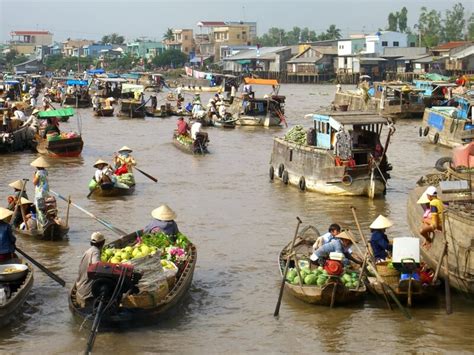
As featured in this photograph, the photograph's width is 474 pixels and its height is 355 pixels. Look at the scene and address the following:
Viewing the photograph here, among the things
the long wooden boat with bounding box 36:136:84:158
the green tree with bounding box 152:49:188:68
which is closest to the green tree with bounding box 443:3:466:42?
the green tree with bounding box 152:49:188:68

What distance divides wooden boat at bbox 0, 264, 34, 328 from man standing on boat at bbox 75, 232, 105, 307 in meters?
0.73

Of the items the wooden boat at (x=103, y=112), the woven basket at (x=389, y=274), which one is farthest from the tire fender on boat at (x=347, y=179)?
the wooden boat at (x=103, y=112)

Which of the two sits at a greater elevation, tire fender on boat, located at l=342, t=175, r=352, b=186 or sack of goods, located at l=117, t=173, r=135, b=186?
tire fender on boat, located at l=342, t=175, r=352, b=186

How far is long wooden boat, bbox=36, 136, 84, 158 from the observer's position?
25.4 meters

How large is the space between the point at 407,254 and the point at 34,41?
166 metres

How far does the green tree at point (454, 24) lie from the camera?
10656 cm

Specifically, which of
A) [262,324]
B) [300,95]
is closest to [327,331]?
[262,324]

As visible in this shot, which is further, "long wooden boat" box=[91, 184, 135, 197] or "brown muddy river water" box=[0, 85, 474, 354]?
"long wooden boat" box=[91, 184, 135, 197]

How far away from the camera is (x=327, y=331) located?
10.6m

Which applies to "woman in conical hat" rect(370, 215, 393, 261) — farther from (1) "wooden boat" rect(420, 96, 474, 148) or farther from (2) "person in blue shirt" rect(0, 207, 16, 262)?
(1) "wooden boat" rect(420, 96, 474, 148)

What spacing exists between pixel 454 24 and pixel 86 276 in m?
104

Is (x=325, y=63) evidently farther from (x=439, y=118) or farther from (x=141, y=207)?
(x=141, y=207)

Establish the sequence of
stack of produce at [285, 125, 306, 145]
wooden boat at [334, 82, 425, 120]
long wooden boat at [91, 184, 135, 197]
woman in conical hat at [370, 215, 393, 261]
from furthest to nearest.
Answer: wooden boat at [334, 82, 425, 120], stack of produce at [285, 125, 306, 145], long wooden boat at [91, 184, 135, 197], woman in conical hat at [370, 215, 393, 261]

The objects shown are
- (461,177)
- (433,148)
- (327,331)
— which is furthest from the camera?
(433,148)
